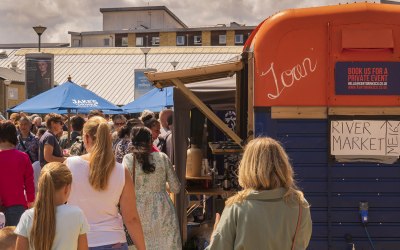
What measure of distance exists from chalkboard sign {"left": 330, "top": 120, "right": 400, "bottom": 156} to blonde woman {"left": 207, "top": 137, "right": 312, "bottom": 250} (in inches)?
100

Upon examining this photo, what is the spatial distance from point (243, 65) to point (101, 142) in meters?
2.28

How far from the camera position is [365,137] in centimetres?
593

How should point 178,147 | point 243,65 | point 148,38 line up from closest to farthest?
point 243,65 < point 178,147 < point 148,38

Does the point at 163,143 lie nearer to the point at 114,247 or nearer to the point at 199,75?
the point at 199,75

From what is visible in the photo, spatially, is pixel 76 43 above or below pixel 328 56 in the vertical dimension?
above

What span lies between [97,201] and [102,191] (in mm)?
76

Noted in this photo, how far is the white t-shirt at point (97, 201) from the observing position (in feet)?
14.6

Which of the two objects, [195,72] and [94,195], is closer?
[94,195]

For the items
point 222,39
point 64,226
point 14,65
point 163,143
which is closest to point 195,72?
point 163,143

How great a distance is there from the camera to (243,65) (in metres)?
6.34

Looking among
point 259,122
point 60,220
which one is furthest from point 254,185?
point 259,122

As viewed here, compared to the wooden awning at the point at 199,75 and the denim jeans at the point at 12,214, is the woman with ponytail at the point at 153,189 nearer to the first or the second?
the wooden awning at the point at 199,75

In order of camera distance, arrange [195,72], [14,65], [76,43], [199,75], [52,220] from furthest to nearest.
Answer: [76,43], [14,65], [199,75], [195,72], [52,220]

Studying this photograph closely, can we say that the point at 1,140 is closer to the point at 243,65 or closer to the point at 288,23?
the point at 243,65
